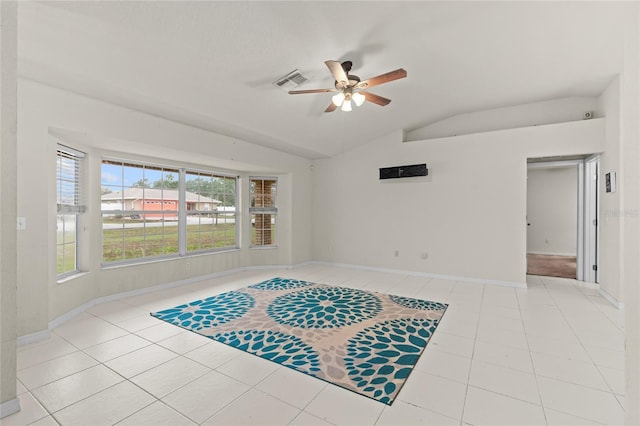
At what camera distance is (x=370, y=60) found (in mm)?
3373

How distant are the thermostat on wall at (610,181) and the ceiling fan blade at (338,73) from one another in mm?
4245

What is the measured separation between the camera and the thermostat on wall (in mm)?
3987

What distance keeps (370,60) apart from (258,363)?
3606 millimetres

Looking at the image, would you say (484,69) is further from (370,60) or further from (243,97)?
(243,97)

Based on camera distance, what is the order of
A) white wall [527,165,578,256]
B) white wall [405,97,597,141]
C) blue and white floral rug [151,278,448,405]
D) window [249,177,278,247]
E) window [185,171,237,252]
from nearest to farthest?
blue and white floral rug [151,278,448,405], white wall [405,97,597,141], window [185,171,237,252], window [249,177,278,247], white wall [527,165,578,256]

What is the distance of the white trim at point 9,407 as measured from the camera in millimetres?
1767

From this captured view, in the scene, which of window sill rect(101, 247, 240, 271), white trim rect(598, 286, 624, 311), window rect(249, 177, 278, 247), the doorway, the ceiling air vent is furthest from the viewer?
the doorway

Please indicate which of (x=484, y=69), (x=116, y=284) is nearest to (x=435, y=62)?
(x=484, y=69)

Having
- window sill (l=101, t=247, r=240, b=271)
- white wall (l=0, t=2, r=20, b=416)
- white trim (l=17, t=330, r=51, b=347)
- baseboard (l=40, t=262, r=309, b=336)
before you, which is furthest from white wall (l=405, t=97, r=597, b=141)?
white trim (l=17, t=330, r=51, b=347)

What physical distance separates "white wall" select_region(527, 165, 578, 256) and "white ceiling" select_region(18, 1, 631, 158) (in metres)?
4.52

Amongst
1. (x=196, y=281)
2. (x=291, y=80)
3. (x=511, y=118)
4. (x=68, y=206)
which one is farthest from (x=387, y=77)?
(x=196, y=281)

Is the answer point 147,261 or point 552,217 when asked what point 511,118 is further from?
point 147,261

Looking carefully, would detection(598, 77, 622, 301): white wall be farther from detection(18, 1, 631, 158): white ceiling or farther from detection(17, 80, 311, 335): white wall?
detection(17, 80, 311, 335): white wall

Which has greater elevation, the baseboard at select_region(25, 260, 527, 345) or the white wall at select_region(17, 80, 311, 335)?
→ the white wall at select_region(17, 80, 311, 335)
